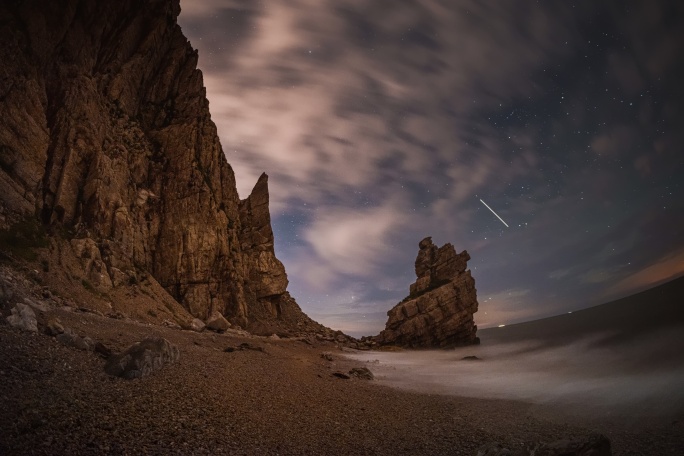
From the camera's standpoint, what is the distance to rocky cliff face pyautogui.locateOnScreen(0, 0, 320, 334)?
23969 mm

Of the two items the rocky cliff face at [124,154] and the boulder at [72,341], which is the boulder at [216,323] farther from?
the boulder at [72,341]

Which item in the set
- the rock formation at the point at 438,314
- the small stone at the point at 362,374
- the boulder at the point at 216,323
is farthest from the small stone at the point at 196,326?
the rock formation at the point at 438,314

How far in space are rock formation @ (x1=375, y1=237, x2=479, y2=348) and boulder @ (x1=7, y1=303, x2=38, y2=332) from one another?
66973 mm

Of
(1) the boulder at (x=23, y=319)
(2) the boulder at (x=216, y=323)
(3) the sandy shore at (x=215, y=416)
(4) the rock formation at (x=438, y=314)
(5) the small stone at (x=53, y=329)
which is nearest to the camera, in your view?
(3) the sandy shore at (x=215, y=416)

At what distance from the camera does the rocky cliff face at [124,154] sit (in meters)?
24.0

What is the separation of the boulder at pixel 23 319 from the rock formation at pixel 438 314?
6697cm

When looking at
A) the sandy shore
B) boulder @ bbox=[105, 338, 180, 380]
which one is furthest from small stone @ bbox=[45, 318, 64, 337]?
boulder @ bbox=[105, 338, 180, 380]

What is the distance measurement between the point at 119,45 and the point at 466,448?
180 ft

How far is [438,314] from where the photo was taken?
6825 centimetres

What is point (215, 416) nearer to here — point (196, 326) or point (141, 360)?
point (141, 360)

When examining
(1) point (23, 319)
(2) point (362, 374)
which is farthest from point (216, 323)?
(1) point (23, 319)

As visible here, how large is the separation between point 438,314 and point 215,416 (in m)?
68.0

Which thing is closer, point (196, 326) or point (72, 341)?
point (72, 341)

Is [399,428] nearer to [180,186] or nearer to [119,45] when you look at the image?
[180,186]
